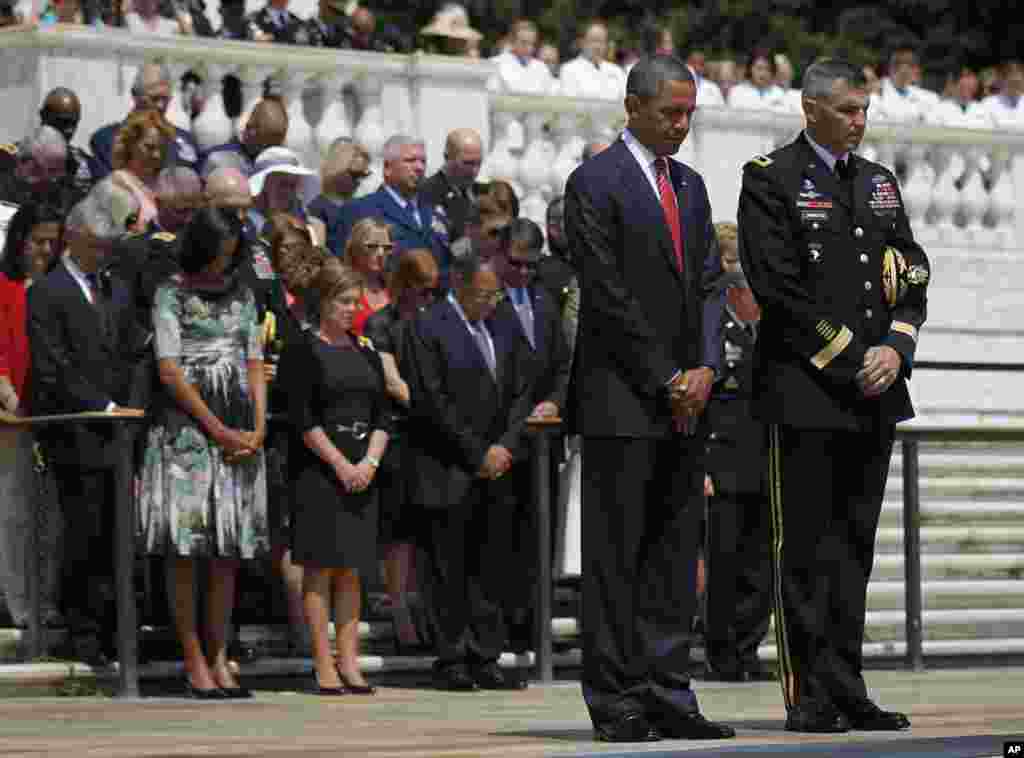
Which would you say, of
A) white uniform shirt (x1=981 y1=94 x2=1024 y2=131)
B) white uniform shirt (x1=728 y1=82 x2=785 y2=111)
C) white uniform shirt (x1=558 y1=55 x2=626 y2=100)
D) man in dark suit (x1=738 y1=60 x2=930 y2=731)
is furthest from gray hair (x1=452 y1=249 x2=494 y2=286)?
white uniform shirt (x1=981 y1=94 x2=1024 y2=131)

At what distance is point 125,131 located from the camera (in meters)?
14.8

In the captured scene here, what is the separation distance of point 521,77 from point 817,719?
1216cm

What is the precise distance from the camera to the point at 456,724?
10680 millimetres

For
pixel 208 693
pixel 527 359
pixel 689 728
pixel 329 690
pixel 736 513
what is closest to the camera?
pixel 689 728

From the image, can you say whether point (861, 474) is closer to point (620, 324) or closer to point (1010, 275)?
point (620, 324)

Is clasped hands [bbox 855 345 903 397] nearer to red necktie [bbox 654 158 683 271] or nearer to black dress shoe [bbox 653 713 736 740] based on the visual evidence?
red necktie [bbox 654 158 683 271]

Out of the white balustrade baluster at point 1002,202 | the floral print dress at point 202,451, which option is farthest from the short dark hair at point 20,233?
the white balustrade baluster at point 1002,202

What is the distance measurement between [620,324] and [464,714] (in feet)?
8.10

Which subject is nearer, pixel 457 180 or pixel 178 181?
pixel 178 181

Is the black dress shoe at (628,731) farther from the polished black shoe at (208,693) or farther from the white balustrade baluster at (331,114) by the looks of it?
the white balustrade baluster at (331,114)

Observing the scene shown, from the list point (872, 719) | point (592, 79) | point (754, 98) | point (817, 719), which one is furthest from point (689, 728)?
point (754, 98)

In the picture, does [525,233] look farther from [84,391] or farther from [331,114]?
[331,114]

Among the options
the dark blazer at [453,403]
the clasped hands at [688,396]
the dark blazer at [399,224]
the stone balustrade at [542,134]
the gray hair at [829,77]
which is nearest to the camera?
the clasped hands at [688,396]

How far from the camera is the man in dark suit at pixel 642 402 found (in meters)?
9.42
